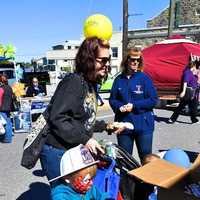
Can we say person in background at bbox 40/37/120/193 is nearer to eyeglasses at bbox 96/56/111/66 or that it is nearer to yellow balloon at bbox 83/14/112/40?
eyeglasses at bbox 96/56/111/66

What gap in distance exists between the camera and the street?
204 inches

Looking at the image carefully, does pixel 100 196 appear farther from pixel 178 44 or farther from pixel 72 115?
pixel 178 44

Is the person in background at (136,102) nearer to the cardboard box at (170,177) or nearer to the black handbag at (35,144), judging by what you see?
the black handbag at (35,144)

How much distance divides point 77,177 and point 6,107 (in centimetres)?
641

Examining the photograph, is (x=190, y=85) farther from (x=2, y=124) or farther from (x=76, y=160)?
(x=76, y=160)

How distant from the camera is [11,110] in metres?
9.18

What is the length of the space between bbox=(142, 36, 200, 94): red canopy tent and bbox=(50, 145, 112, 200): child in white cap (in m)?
12.1

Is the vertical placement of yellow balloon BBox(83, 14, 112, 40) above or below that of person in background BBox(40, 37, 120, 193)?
above

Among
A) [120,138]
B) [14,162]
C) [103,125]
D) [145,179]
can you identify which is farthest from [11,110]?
[145,179]

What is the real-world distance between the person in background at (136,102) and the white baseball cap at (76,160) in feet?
5.43

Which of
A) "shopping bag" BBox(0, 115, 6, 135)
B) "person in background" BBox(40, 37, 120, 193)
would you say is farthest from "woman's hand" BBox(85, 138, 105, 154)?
"shopping bag" BBox(0, 115, 6, 135)

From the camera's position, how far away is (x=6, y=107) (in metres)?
8.81

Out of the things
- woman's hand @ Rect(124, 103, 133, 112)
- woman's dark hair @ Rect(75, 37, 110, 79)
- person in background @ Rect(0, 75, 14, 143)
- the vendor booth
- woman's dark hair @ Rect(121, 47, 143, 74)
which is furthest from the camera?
the vendor booth

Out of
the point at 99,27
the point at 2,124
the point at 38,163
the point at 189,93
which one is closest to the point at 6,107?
the point at 2,124
